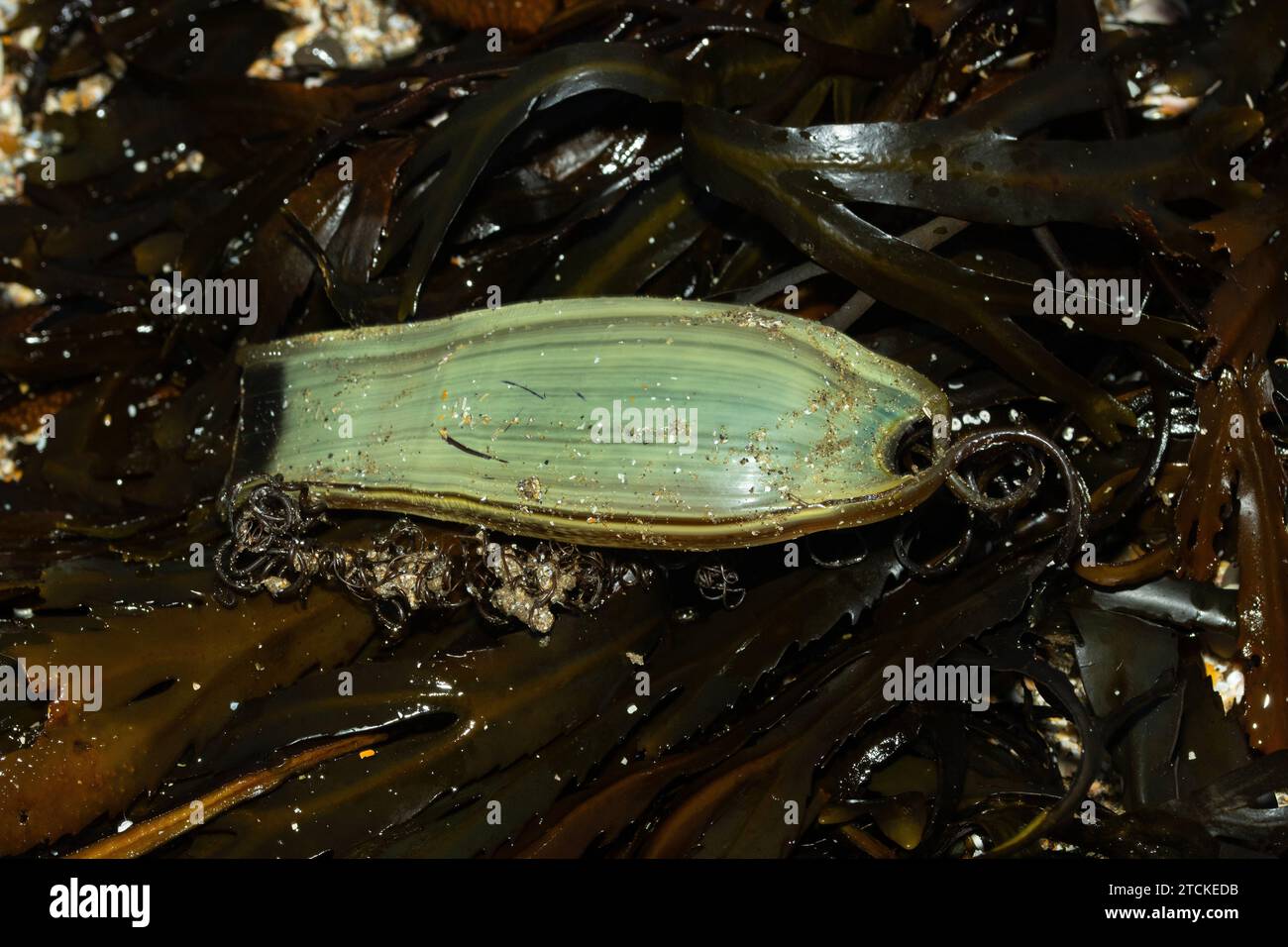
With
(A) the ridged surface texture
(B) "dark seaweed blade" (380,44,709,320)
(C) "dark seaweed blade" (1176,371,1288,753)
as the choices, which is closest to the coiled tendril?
(A) the ridged surface texture

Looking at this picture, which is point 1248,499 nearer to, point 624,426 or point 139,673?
point 624,426

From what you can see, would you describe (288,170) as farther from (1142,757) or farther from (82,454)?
(1142,757)

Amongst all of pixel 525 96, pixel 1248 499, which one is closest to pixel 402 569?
pixel 525 96

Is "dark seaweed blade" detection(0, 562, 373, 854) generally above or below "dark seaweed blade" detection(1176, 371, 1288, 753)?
below

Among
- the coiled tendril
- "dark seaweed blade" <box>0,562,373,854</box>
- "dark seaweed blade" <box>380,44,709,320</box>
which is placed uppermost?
"dark seaweed blade" <box>380,44,709,320</box>

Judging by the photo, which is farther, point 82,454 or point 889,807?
point 82,454

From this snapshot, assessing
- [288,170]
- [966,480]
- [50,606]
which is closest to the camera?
[966,480]

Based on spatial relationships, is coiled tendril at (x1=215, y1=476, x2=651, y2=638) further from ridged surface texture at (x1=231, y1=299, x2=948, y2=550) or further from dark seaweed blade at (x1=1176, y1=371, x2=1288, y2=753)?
dark seaweed blade at (x1=1176, y1=371, x2=1288, y2=753)

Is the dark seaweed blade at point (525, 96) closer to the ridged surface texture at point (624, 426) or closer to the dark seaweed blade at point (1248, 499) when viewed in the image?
the ridged surface texture at point (624, 426)

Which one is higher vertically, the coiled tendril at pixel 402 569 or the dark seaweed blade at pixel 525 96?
the dark seaweed blade at pixel 525 96

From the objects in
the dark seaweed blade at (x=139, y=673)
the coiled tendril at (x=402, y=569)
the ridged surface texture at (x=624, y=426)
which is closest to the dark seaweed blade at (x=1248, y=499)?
the ridged surface texture at (x=624, y=426)
